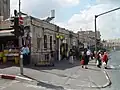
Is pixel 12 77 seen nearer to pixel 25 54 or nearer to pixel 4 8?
pixel 25 54

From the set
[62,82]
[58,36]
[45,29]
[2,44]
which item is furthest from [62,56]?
[62,82]

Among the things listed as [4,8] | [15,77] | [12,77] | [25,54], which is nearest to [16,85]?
[15,77]

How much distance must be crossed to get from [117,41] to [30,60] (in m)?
164

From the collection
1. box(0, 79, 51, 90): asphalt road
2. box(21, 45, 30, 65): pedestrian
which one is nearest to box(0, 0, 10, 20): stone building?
box(21, 45, 30, 65): pedestrian

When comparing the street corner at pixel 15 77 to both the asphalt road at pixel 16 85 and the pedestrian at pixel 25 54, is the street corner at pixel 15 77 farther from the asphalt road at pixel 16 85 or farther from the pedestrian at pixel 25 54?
the pedestrian at pixel 25 54

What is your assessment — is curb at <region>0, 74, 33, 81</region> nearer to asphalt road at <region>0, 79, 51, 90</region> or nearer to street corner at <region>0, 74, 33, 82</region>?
street corner at <region>0, 74, 33, 82</region>

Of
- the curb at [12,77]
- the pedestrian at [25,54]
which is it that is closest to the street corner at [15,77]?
the curb at [12,77]

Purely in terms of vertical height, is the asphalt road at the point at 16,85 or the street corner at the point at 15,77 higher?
the street corner at the point at 15,77

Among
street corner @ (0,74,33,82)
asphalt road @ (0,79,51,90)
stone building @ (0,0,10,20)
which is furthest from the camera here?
stone building @ (0,0,10,20)

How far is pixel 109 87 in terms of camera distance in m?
14.1

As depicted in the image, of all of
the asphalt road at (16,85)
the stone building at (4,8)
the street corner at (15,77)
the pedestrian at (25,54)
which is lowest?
the asphalt road at (16,85)

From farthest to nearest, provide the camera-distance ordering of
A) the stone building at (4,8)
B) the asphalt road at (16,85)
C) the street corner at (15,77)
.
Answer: the stone building at (4,8)
the street corner at (15,77)
the asphalt road at (16,85)

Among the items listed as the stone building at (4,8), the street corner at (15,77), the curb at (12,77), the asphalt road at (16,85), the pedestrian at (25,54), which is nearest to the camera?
the asphalt road at (16,85)

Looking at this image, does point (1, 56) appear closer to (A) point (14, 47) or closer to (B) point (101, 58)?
(A) point (14, 47)
